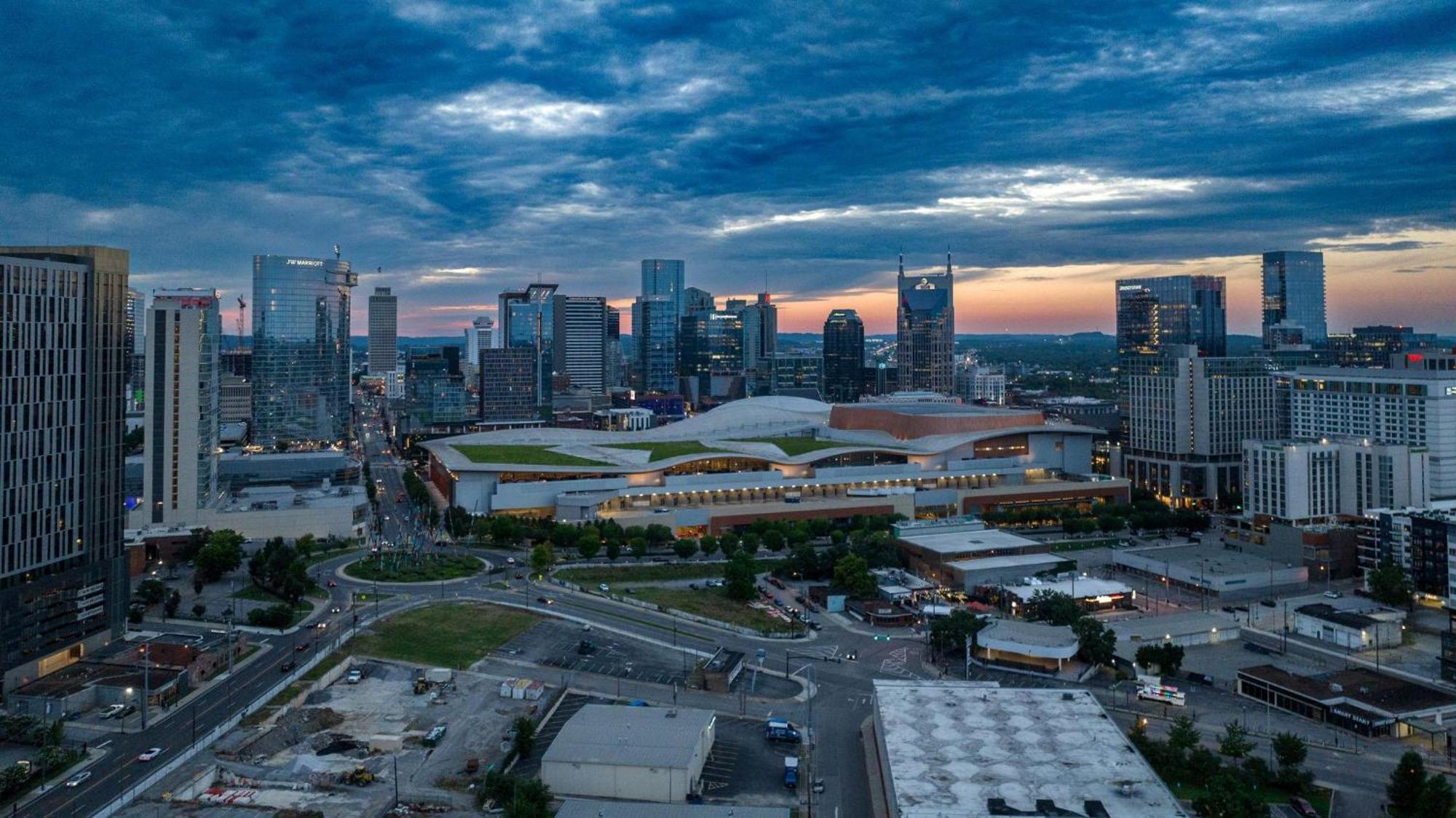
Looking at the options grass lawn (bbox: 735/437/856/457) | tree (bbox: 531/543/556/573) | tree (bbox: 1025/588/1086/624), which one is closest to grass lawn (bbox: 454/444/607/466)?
grass lawn (bbox: 735/437/856/457)

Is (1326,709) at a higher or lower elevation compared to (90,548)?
lower

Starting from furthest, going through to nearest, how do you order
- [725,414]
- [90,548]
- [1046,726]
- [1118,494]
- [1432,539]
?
[725,414], [1118,494], [1432,539], [90,548], [1046,726]

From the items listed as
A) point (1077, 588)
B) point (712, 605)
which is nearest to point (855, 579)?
point (712, 605)

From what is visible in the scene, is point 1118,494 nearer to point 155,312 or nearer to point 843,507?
point 843,507

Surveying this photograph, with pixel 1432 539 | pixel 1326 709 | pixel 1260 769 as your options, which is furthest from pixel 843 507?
pixel 1260 769

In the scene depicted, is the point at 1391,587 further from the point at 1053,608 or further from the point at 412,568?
the point at 412,568

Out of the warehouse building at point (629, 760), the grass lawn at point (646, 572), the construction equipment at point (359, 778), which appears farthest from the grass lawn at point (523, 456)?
the construction equipment at point (359, 778)
